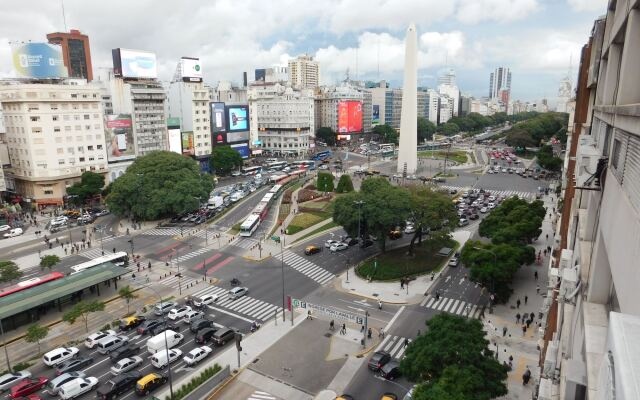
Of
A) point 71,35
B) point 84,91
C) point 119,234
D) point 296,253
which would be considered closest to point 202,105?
point 84,91

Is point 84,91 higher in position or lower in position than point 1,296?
higher

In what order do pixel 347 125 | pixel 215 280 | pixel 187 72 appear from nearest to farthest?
pixel 215 280 → pixel 187 72 → pixel 347 125

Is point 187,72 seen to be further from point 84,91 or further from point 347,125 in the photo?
point 347,125

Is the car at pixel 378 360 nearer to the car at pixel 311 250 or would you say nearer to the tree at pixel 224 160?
the car at pixel 311 250

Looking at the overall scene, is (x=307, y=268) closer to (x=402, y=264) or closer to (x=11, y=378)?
(x=402, y=264)

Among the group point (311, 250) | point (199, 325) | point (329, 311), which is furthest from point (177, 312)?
point (311, 250)
